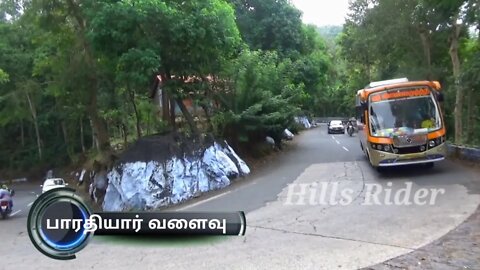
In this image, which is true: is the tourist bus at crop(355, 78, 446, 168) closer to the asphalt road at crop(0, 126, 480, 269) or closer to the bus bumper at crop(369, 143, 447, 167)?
the bus bumper at crop(369, 143, 447, 167)

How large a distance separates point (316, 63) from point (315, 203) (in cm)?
2507

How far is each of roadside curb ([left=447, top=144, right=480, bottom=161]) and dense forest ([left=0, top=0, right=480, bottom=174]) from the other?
251 centimetres

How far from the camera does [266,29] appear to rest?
3469cm

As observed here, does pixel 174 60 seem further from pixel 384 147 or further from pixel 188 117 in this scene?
pixel 384 147

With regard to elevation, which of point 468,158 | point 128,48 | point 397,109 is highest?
point 128,48

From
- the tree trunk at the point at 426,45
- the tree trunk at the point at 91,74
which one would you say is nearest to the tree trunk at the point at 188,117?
the tree trunk at the point at 91,74

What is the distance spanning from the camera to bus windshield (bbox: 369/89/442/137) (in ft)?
51.5

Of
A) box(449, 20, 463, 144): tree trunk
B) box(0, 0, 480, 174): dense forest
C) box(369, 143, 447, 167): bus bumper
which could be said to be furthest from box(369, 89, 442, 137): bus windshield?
box(449, 20, 463, 144): tree trunk

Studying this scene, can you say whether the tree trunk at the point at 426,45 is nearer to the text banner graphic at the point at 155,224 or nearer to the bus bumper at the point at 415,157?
the bus bumper at the point at 415,157

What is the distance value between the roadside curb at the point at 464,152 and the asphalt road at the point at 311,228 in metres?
1.42

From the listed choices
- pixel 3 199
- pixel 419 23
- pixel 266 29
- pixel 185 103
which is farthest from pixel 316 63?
pixel 3 199

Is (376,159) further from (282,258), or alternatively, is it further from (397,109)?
(282,258)

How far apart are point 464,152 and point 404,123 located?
4.95 metres

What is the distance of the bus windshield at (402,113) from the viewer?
15.7 m
